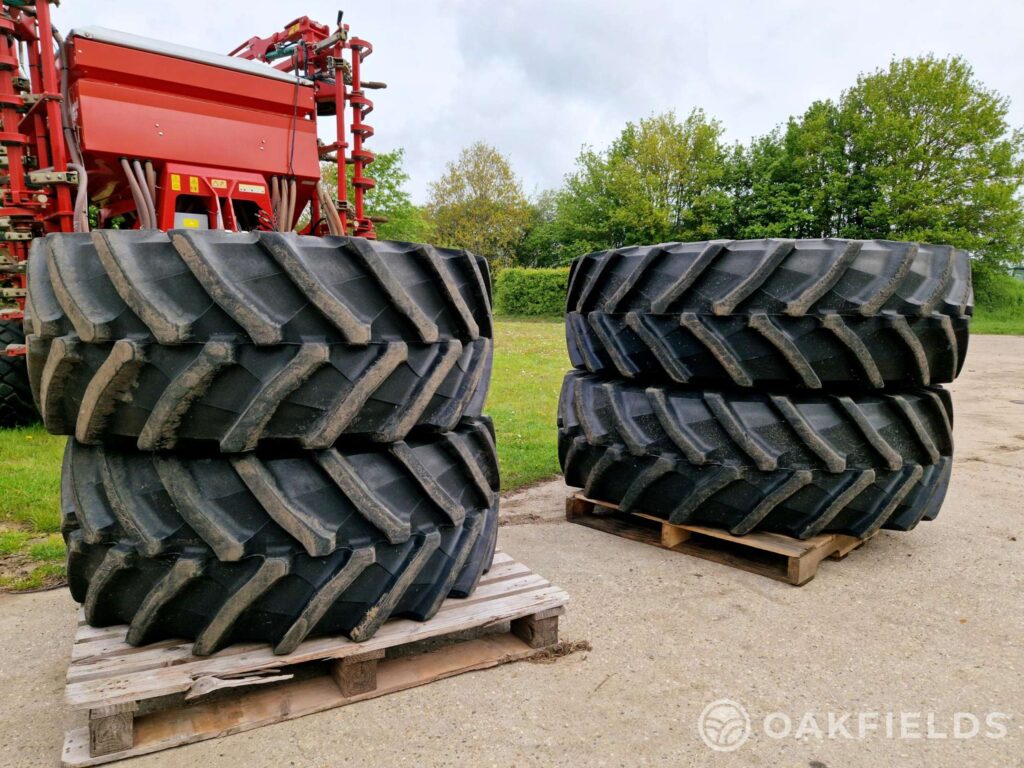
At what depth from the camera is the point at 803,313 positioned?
3070 millimetres

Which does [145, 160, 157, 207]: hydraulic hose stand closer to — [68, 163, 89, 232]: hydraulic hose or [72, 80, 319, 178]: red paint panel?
[72, 80, 319, 178]: red paint panel

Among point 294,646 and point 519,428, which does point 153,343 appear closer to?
point 294,646

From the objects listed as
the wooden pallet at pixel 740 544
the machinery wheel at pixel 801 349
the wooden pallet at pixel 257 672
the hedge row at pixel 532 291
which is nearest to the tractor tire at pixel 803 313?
the machinery wheel at pixel 801 349

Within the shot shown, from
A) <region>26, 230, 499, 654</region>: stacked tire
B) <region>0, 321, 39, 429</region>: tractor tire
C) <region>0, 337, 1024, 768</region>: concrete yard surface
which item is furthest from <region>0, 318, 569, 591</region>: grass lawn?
<region>26, 230, 499, 654</region>: stacked tire

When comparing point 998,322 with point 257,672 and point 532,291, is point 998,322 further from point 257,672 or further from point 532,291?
point 257,672

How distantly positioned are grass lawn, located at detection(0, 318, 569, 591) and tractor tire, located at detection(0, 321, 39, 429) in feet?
0.64

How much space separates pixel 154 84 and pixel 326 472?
459 cm

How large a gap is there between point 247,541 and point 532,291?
2704cm

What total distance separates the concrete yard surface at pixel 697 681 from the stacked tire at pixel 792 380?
15.1 inches

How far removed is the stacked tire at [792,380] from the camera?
3123 millimetres

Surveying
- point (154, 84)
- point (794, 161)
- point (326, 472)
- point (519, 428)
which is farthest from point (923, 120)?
point (326, 472)

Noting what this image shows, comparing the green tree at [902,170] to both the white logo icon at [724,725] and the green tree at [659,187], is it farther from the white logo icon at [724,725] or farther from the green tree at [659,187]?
the white logo icon at [724,725]

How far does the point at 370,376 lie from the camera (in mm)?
2061

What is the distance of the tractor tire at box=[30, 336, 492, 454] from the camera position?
1914mm
